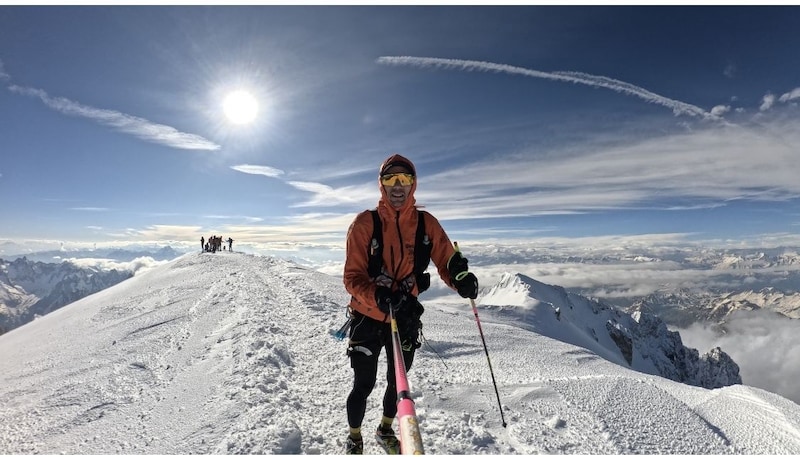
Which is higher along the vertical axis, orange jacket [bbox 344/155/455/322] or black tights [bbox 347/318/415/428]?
orange jacket [bbox 344/155/455/322]

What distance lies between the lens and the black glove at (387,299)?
421 cm

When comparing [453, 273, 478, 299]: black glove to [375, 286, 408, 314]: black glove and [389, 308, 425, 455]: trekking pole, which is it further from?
[389, 308, 425, 455]: trekking pole

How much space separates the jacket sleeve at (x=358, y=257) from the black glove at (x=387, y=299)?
5.4 inches

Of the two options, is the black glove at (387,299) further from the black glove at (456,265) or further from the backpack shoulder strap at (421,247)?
the black glove at (456,265)

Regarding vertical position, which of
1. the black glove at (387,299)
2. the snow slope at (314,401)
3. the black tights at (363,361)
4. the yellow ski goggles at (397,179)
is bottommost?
the snow slope at (314,401)

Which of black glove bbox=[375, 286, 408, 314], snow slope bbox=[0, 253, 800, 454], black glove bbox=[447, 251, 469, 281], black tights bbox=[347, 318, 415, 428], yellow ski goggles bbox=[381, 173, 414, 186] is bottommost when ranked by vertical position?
snow slope bbox=[0, 253, 800, 454]

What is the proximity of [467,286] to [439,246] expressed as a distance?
0.64 meters

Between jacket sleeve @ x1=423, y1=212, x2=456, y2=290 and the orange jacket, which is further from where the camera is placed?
jacket sleeve @ x1=423, y1=212, x2=456, y2=290

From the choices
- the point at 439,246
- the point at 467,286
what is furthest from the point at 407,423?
the point at 439,246

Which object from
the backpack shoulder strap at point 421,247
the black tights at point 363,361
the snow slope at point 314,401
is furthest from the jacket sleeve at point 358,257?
the snow slope at point 314,401

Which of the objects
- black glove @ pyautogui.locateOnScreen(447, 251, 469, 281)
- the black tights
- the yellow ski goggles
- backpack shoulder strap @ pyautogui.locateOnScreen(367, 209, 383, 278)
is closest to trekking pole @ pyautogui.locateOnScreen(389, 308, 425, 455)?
the black tights

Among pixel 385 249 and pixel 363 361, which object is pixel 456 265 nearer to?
pixel 385 249

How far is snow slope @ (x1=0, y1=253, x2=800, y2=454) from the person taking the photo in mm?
5047

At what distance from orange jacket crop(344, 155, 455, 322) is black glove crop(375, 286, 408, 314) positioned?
0.07m
